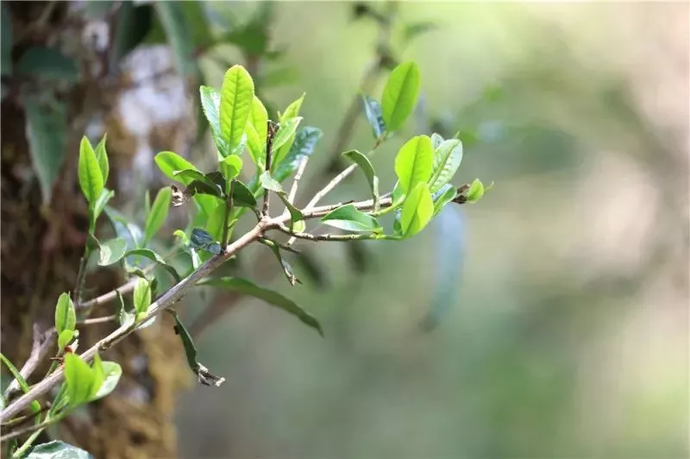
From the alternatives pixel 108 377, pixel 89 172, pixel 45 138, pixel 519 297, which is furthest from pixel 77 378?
pixel 519 297

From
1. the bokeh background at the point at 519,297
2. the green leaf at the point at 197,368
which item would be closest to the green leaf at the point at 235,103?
the green leaf at the point at 197,368

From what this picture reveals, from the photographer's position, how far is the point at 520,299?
179 cm

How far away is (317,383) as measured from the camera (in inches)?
67.5

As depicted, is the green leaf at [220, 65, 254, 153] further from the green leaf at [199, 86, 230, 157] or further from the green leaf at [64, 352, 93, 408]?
the green leaf at [64, 352, 93, 408]

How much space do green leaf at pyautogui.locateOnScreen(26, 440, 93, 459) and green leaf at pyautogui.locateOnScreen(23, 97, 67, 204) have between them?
28 cm

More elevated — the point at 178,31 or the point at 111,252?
the point at 178,31

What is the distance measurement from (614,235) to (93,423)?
1.49 meters

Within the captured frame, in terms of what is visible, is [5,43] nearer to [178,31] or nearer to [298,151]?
[178,31]

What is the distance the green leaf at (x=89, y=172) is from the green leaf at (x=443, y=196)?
18 cm

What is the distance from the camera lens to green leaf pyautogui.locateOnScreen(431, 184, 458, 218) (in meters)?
0.32

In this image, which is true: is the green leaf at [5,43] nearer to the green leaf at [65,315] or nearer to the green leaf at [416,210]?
the green leaf at [65,315]

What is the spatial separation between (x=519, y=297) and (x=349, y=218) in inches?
62.0

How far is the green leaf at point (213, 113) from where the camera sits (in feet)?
1.00

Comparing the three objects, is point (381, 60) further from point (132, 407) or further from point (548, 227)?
point (548, 227)
